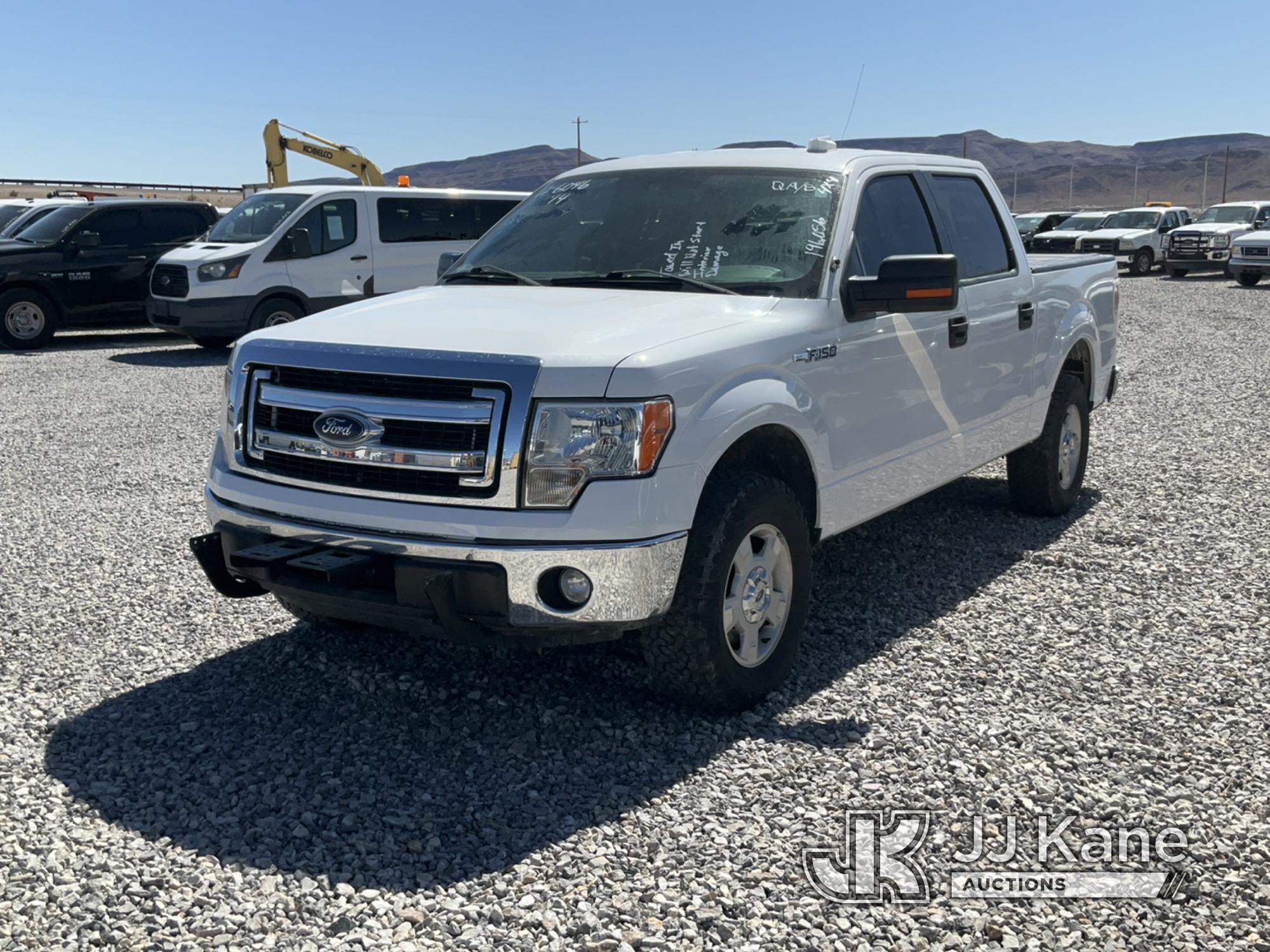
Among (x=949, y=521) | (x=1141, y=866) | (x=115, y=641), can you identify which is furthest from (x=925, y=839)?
(x=949, y=521)

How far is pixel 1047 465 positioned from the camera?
273 inches

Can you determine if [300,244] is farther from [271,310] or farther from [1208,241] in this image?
[1208,241]

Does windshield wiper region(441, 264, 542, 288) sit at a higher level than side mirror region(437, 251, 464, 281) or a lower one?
lower

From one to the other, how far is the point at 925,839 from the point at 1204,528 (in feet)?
13.5

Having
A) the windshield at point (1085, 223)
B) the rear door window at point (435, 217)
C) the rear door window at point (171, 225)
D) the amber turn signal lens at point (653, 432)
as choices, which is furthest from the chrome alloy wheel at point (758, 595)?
the windshield at point (1085, 223)

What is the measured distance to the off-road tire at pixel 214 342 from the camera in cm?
1588

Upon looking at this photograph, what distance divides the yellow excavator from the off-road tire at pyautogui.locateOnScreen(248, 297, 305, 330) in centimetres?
1053

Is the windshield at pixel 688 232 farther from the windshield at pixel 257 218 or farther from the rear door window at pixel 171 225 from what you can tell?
the rear door window at pixel 171 225

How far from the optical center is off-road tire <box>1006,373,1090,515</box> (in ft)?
22.6

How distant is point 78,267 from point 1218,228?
2642cm

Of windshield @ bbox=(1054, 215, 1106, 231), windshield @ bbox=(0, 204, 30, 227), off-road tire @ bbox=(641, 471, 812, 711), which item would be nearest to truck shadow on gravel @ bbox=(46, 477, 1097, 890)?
off-road tire @ bbox=(641, 471, 812, 711)

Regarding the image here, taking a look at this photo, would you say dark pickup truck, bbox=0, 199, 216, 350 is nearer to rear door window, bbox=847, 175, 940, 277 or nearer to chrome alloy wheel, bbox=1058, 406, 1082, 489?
chrome alloy wheel, bbox=1058, 406, 1082, 489

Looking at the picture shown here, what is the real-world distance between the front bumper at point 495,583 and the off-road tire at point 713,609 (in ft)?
0.32

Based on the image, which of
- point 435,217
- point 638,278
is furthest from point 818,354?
point 435,217
